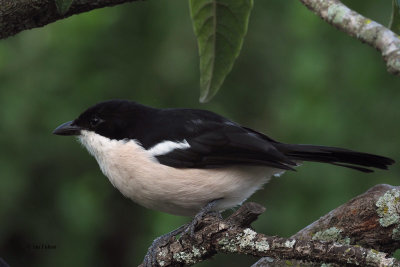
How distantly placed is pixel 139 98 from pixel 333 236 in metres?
4.53

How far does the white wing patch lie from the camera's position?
171 inches

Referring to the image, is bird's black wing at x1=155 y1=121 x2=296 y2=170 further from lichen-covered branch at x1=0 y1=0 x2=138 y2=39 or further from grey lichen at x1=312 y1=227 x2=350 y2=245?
lichen-covered branch at x1=0 y1=0 x2=138 y2=39

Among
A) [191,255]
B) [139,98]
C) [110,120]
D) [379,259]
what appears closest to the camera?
[379,259]

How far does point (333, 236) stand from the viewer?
364 centimetres

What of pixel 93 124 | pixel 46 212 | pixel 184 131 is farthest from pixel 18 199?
pixel 184 131

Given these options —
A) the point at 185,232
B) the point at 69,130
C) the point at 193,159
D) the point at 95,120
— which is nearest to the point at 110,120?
the point at 95,120

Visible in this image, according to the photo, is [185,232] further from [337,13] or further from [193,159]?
[337,13]

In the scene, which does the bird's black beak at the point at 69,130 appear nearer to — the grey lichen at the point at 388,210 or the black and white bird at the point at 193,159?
the black and white bird at the point at 193,159

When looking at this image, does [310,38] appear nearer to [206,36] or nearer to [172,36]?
[172,36]

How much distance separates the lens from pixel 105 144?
4633 millimetres

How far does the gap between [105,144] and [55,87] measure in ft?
11.7

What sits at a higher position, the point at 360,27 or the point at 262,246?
the point at 360,27

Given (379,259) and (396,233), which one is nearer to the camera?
(379,259)

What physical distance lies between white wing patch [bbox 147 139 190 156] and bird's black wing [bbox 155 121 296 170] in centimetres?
2
